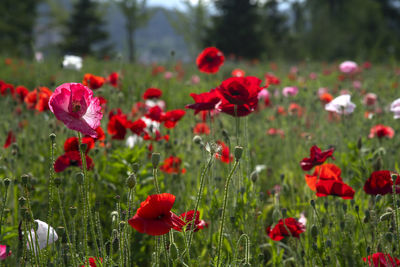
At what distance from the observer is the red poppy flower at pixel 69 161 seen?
1.46 meters

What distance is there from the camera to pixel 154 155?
3.09 ft

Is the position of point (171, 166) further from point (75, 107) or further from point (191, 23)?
point (191, 23)

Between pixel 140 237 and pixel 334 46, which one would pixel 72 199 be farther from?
pixel 334 46

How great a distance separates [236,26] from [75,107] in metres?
19.2

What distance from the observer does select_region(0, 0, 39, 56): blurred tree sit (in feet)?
66.2

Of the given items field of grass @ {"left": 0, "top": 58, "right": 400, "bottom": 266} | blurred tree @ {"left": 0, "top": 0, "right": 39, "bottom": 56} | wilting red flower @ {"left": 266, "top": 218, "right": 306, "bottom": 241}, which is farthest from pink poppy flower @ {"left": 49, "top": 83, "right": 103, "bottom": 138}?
blurred tree @ {"left": 0, "top": 0, "right": 39, "bottom": 56}

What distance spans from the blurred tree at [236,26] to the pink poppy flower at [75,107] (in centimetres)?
1833

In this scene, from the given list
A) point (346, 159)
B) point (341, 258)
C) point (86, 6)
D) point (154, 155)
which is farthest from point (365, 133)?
point (86, 6)

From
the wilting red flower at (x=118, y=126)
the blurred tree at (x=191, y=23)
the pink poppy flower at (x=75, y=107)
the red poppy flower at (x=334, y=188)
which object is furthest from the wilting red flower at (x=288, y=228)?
the blurred tree at (x=191, y=23)

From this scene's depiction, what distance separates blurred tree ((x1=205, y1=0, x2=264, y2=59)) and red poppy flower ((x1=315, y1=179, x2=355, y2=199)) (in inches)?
712

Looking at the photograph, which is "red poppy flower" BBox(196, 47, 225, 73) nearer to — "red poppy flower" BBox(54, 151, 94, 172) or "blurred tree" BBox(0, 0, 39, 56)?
"red poppy flower" BBox(54, 151, 94, 172)

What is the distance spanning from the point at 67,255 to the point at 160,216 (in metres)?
0.45

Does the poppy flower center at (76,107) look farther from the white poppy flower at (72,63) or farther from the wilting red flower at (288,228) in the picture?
the white poppy flower at (72,63)

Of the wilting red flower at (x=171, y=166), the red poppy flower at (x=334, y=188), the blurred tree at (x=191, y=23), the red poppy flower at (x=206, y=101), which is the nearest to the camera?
the red poppy flower at (x=334, y=188)
